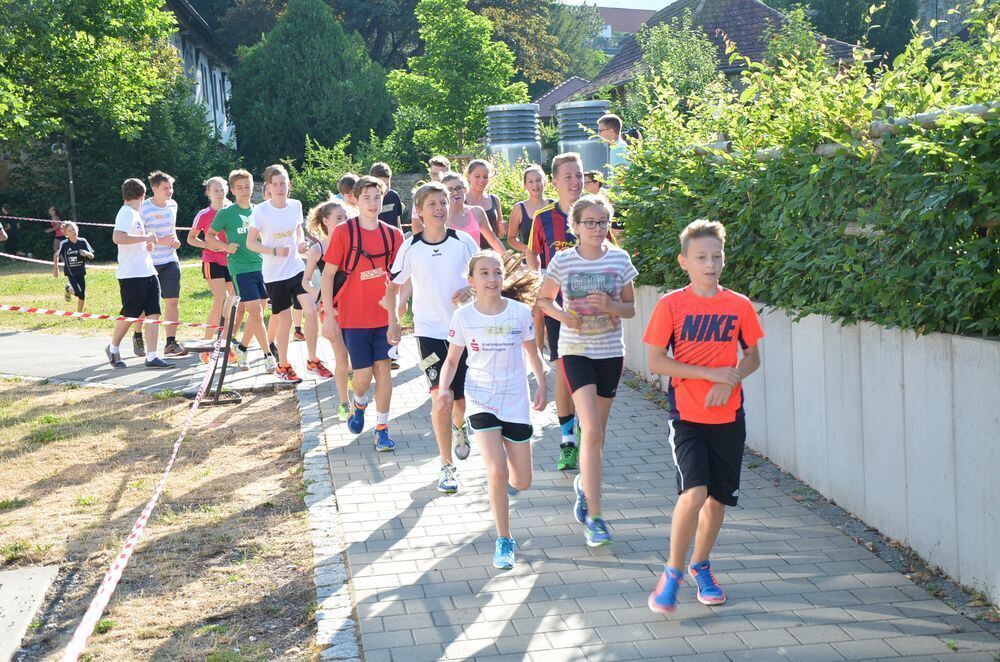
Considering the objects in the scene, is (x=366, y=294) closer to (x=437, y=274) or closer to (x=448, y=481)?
(x=437, y=274)

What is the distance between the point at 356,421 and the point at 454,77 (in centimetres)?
3514

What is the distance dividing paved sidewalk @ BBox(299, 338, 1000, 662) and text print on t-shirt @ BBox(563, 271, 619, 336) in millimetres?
1103

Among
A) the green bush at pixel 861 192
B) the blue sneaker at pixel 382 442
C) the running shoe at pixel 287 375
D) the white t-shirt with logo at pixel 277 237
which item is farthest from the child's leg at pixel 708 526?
the running shoe at pixel 287 375

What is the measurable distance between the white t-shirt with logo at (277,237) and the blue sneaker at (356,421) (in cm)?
264

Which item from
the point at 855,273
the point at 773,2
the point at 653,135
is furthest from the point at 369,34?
the point at 855,273

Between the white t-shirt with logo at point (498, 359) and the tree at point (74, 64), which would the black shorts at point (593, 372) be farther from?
the tree at point (74, 64)

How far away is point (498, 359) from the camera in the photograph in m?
5.96

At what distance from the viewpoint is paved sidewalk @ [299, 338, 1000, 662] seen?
15.3 ft

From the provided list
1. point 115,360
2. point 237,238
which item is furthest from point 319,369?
point 115,360

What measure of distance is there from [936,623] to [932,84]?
8.63 ft

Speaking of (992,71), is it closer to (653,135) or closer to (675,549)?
(675,549)

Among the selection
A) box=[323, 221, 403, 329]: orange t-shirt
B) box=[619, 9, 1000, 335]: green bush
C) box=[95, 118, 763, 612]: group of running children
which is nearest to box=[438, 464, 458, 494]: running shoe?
box=[95, 118, 763, 612]: group of running children

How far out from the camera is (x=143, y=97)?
37.2 m

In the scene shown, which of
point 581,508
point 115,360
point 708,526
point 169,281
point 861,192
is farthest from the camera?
point 169,281
